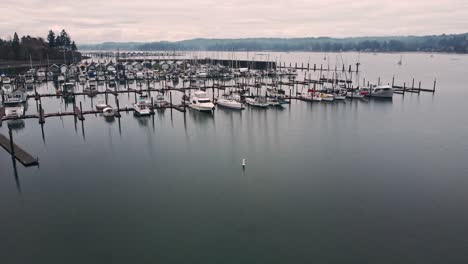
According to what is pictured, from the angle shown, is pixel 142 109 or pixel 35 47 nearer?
pixel 142 109

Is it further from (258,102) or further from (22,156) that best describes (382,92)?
(22,156)

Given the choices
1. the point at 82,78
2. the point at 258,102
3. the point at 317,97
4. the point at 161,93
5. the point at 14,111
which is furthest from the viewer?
the point at 82,78

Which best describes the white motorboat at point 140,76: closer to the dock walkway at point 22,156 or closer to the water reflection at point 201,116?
the water reflection at point 201,116

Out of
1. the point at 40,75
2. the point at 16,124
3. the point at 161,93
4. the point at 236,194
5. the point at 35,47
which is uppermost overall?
the point at 35,47

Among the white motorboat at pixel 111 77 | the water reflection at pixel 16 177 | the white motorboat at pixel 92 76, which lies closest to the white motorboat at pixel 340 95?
the water reflection at pixel 16 177

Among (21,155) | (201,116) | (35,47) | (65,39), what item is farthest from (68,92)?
(65,39)

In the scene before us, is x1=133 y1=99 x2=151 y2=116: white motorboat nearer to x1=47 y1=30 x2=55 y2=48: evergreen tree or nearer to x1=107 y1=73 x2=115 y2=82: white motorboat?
x1=107 y1=73 x2=115 y2=82: white motorboat
